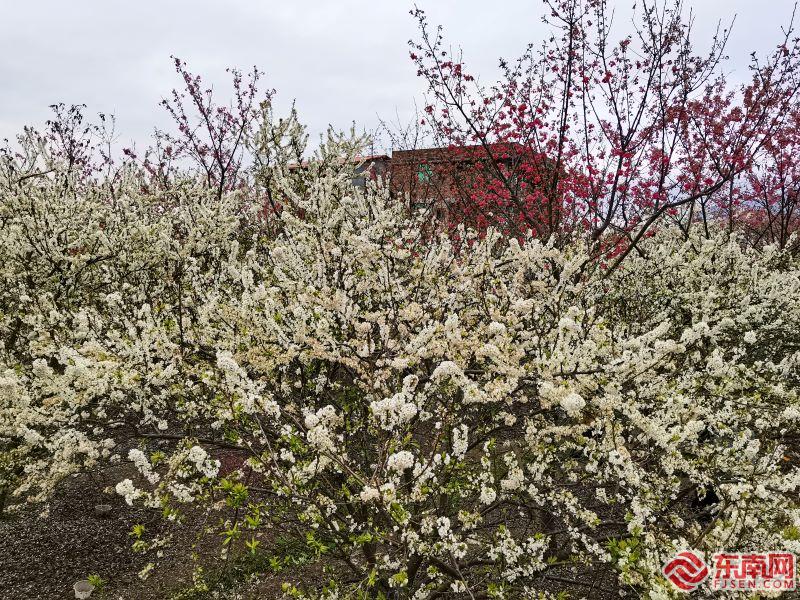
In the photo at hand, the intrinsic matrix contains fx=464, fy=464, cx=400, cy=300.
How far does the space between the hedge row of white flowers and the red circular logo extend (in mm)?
90

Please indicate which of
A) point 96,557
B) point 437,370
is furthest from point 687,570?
point 96,557

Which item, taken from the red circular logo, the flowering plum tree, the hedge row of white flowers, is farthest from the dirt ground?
the red circular logo

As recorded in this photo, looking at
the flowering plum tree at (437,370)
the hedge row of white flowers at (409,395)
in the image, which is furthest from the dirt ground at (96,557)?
the hedge row of white flowers at (409,395)

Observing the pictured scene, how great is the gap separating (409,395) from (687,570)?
2258mm

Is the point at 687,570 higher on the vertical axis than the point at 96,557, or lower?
higher

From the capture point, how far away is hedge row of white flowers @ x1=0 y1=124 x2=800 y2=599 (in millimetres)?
3615

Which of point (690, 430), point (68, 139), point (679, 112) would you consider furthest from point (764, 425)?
point (68, 139)

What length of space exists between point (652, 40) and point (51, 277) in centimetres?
1076

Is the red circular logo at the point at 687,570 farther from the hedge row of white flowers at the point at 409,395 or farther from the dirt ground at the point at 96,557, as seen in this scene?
A: the dirt ground at the point at 96,557

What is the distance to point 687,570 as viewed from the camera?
3211 mm

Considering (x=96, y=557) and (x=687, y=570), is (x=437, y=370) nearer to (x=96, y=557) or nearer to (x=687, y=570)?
(x=687, y=570)

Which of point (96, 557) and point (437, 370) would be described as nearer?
point (437, 370)

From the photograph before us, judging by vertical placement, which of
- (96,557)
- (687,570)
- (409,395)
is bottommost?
(96,557)

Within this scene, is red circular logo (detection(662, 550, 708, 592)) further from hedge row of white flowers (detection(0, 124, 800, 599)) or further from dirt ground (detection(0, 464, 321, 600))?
dirt ground (detection(0, 464, 321, 600))
